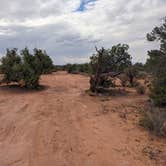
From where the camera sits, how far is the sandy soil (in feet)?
26.9

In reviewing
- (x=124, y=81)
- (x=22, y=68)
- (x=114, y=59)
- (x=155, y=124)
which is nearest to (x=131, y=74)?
(x=124, y=81)

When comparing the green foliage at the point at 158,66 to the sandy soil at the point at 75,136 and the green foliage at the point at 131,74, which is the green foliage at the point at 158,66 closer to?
the sandy soil at the point at 75,136

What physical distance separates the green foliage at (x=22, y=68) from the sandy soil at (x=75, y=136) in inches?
218

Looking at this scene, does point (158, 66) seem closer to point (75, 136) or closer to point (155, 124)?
point (155, 124)

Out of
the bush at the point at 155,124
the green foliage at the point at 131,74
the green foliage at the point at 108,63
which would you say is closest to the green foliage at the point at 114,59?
the green foliage at the point at 108,63

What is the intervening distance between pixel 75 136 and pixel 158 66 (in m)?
7.16

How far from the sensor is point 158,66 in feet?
51.2

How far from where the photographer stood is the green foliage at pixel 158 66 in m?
14.9

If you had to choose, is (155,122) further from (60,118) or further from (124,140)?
(60,118)

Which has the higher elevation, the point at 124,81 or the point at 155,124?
the point at 124,81

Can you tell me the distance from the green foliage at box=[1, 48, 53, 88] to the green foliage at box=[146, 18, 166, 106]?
8.41 metres

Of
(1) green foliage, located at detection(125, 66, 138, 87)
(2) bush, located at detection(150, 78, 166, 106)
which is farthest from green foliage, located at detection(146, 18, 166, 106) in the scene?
(1) green foliage, located at detection(125, 66, 138, 87)

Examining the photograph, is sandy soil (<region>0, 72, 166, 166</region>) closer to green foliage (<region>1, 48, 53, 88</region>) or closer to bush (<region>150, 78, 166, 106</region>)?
bush (<region>150, 78, 166, 106</region>)

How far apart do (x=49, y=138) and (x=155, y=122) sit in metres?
3.42
